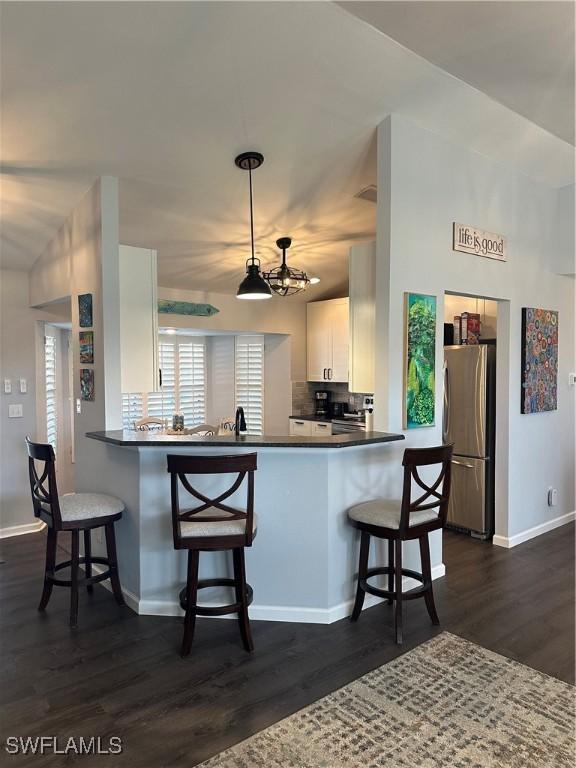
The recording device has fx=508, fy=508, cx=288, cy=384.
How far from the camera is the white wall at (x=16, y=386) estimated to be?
181 inches

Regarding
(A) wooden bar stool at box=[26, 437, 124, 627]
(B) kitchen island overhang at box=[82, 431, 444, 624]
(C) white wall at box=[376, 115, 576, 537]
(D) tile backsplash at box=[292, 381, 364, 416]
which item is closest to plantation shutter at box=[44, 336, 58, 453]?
(A) wooden bar stool at box=[26, 437, 124, 627]

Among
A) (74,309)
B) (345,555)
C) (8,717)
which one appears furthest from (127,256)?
(8,717)

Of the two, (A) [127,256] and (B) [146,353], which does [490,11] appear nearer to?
(A) [127,256]

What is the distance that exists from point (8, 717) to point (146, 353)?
2290 millimetres

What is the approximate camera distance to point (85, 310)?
3.70 m

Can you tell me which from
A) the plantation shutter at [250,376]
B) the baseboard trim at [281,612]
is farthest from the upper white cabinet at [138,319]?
the plantation shutter at [250,376]

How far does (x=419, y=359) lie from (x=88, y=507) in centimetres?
230

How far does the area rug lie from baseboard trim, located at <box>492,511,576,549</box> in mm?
1859

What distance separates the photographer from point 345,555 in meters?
3.10

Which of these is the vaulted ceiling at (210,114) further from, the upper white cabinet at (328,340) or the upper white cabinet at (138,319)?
the upper white cabinet at (328,340)

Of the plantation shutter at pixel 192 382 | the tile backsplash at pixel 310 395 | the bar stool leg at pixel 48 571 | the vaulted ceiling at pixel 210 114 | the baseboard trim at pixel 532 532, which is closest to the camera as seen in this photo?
the vaulted ceiling at pixel 210 114

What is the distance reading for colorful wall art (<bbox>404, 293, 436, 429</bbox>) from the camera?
3367 millimetres

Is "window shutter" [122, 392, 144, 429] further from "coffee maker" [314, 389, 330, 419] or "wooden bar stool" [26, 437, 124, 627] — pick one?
"wooden bar stool" [26, 437, 124, 627]

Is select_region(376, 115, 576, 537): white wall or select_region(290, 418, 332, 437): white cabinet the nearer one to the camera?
select_region(376, 115, 576, 537): white wall
